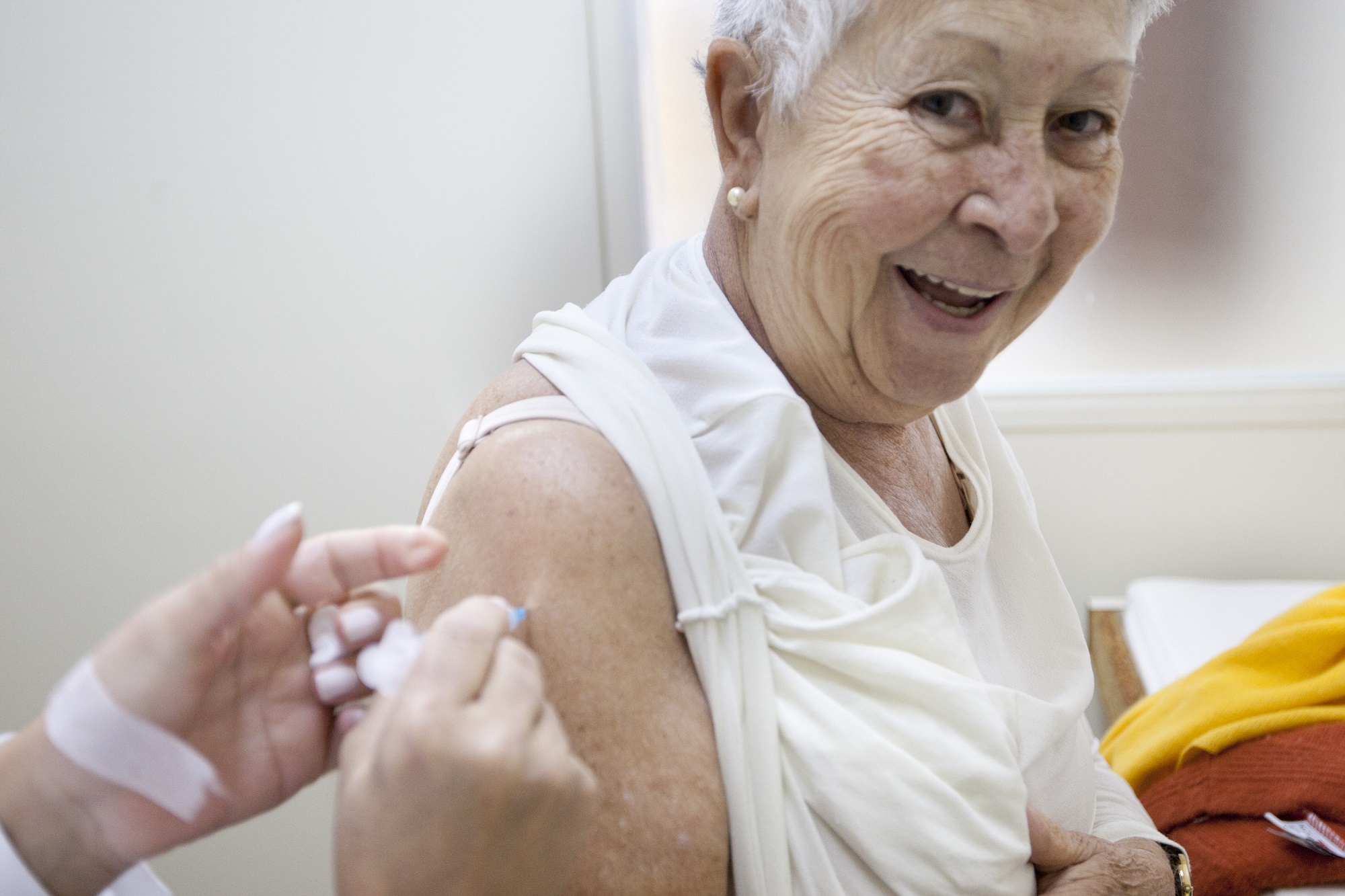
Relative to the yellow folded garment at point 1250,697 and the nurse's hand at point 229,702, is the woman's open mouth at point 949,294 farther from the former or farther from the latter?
the yellow folded garment at point 1250,697

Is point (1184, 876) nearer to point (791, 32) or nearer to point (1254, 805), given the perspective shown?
point (1254, 805)

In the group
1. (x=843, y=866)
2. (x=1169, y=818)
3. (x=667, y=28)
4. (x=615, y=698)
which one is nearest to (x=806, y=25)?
(x=615, y=698)

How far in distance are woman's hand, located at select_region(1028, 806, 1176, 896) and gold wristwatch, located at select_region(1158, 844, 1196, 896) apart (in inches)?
0.9

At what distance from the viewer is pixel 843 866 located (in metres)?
0.87

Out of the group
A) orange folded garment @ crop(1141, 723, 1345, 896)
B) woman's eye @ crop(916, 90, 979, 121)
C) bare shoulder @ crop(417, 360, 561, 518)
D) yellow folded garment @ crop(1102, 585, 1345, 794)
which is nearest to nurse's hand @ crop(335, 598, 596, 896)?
bare shoulder @ crop(417, 360, 561, 518)

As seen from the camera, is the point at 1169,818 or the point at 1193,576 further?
the point at 1193,576

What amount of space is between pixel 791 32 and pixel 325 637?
70 centimetres

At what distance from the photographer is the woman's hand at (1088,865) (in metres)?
0.97

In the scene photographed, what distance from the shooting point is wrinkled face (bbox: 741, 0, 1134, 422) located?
0.94 metres

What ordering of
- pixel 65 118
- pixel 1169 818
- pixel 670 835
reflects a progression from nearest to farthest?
pixel 670 835 → pixel 1169 818 → pixel 65 118

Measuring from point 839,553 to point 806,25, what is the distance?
0.51m

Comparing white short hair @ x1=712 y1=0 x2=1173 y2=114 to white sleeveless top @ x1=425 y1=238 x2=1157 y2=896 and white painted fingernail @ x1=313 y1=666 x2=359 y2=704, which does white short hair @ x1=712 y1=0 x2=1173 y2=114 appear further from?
white painted fingernail @ x1=313 y1=666 x2=359 y2=704

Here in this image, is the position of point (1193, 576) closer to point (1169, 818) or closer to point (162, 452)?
point (1169, 818)

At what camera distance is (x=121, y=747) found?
0.66 metres
